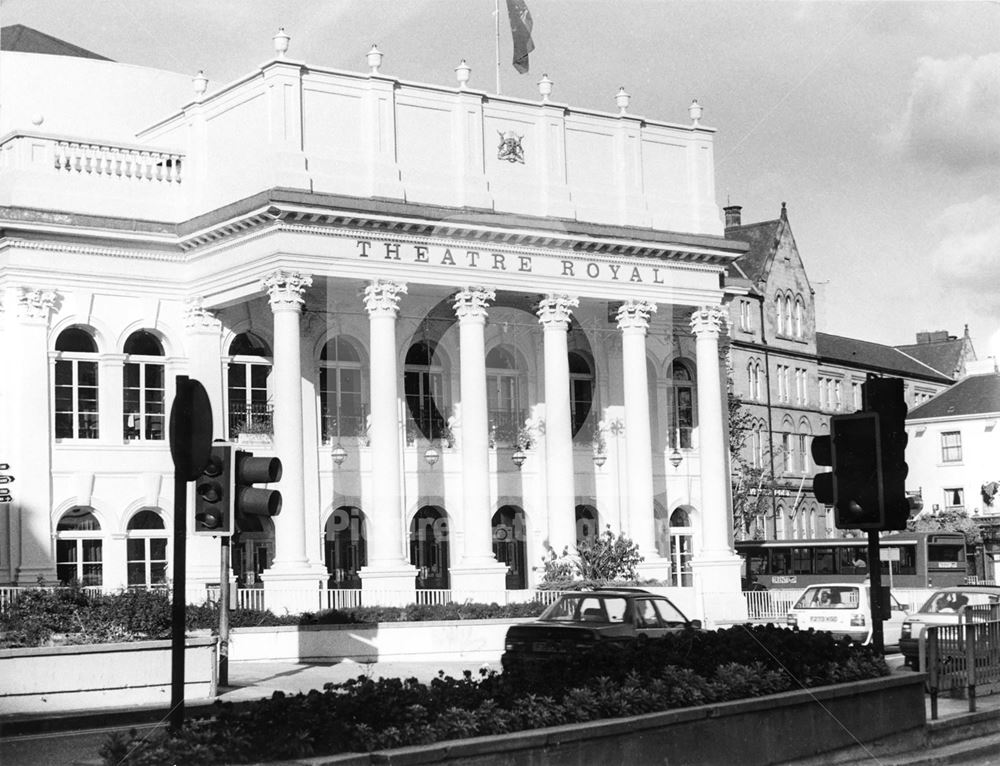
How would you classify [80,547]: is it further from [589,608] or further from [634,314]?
[589,608]

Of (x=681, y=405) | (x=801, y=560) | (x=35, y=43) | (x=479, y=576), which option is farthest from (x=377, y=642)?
(x=801, y=560)

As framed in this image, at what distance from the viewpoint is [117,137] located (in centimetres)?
4666

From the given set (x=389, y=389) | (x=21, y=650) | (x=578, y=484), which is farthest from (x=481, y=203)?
(x=21, y=650)

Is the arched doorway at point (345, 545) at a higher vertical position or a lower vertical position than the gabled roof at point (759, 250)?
lower

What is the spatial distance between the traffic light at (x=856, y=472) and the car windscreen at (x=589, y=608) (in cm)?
1008

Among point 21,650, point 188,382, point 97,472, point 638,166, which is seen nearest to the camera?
point 188,382

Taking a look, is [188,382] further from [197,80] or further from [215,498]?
[197,80]

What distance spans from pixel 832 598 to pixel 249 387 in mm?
16466

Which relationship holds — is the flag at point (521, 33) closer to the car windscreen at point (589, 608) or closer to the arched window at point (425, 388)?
the arched window at point (425, 388)

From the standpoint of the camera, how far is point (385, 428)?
40.9m

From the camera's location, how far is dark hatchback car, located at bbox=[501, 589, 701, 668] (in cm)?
2417

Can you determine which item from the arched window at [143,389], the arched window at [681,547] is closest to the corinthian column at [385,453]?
the arched window at [143,389]

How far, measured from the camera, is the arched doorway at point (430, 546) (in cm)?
4556

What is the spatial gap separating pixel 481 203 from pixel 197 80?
25.8 feet
